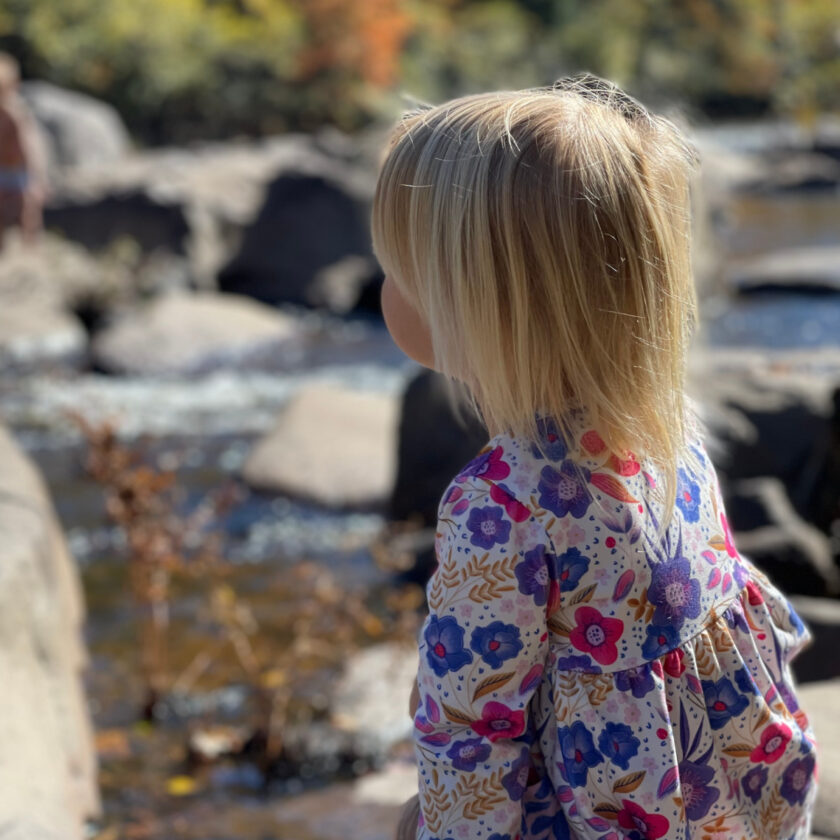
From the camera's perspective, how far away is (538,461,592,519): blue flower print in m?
1.24

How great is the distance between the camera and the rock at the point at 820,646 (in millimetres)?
3033

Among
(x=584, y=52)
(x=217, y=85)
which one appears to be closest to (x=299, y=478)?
(x=217, y=85)

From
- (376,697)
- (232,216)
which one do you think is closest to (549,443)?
(376,697)

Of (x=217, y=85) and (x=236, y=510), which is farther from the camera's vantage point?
(x=217, y=85)

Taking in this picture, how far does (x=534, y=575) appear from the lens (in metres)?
1.22

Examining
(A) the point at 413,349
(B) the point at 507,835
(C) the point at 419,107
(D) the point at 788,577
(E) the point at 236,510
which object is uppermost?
(C) the point at 419,107

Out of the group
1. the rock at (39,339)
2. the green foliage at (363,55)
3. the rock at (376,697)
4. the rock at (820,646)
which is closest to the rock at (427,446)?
the rock at (376,697)

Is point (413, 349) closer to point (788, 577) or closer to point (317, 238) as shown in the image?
point (788, 577)

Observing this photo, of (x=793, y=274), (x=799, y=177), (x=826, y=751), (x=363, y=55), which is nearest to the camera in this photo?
(x=826, y=751)

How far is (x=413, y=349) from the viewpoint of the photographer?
1372 mm

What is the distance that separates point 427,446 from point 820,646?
→ 2092 millimetres

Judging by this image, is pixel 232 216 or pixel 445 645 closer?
pixel 445 645

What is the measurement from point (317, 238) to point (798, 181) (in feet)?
29.4

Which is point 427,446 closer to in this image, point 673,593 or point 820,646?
point 820,646
